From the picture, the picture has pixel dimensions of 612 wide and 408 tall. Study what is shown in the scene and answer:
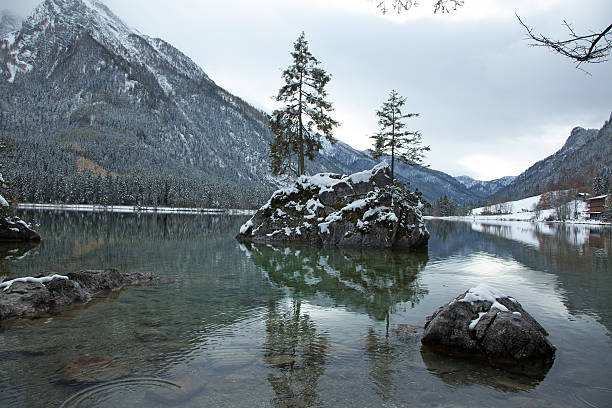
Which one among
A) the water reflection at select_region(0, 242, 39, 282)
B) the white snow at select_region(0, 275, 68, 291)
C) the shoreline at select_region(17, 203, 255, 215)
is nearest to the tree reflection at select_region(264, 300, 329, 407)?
the white snow at select_region(0, 275, 68, 291)

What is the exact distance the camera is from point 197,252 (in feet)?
71.8

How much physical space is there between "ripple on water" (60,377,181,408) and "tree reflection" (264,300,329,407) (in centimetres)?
161

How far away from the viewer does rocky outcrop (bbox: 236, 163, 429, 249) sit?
2708 centimetres

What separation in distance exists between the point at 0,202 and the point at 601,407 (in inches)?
1156

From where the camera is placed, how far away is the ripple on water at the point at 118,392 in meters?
4.65

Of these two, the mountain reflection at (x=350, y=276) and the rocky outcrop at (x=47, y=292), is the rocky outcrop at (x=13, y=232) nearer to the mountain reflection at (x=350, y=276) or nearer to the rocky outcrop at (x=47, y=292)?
the mountain reflection at (x=350, y=276)

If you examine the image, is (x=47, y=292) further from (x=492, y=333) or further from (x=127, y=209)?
(x=127, y=209)

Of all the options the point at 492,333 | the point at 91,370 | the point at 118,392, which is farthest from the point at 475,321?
the point at 91,370

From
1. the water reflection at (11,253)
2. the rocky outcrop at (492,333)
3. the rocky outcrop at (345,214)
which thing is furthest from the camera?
the rocky outcrop at (345,214)

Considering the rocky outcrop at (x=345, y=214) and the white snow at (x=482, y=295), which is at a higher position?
the rocky outcrop at (x=345, y=214)

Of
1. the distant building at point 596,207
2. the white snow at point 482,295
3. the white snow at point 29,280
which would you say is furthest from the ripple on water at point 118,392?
the distant building at point 596,207

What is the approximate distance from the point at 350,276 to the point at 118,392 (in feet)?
36.4

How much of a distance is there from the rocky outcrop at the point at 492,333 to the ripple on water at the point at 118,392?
5.17 m

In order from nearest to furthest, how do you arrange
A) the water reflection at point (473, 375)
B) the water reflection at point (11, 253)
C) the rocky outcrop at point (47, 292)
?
the water reflection at point (473, 375) < the rocky outcrop at point (47, 292) < the water reflection at point (11, 253)
